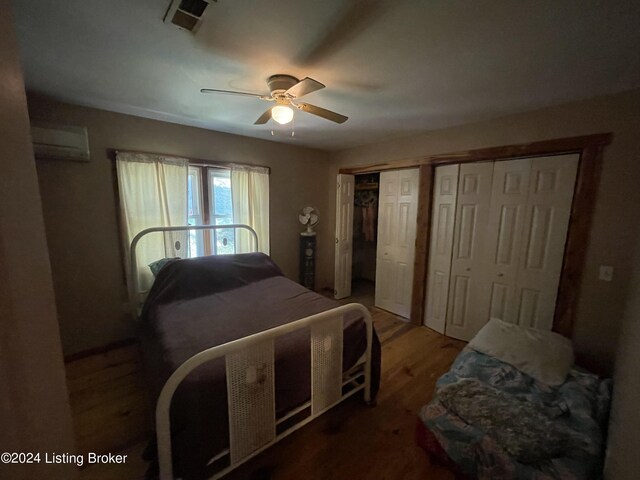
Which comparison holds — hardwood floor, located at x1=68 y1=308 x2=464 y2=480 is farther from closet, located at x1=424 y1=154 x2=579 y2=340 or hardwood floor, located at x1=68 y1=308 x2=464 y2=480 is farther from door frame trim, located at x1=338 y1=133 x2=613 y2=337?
door frame trim, located at x1=338 y1=133 x2=613 y2=337

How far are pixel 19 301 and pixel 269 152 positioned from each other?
3300 millimetres

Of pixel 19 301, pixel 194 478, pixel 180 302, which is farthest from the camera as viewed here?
pixel 180 302

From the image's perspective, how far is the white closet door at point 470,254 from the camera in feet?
8.17

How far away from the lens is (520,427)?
1191mm

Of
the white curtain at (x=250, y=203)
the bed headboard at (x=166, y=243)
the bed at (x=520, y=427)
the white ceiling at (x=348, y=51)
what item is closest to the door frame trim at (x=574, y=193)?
the white ceiling at (x=348, y=51)

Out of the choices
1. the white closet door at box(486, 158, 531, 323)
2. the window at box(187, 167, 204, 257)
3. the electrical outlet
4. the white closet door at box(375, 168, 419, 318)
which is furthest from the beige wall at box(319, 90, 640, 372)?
the window at box(187, 167, 204, 257)

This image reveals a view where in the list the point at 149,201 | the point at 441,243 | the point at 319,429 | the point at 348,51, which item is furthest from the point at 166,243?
the point at 441,243

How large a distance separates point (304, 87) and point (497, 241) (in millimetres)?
2274

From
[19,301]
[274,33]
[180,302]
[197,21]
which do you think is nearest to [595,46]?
[274,33]

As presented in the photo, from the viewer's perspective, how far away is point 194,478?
111cm

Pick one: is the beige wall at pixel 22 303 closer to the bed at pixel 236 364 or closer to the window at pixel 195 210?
the bed at pixel 236 364

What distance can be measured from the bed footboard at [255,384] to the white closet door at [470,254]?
176 cm

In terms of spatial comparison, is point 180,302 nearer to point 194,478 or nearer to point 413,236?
point 194,478

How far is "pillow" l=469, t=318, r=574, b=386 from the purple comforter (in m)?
0.89
